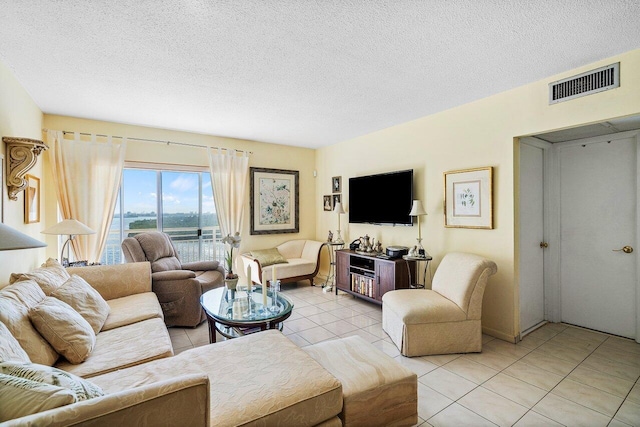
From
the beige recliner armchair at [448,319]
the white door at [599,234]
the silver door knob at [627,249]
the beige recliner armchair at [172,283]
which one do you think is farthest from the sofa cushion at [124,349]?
the silver door knob at [627,249]

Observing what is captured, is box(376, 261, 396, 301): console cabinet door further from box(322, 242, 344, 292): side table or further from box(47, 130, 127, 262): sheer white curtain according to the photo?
box(47, 130, 127, 262): sheer white curtain

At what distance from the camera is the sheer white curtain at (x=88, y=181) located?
370 cm

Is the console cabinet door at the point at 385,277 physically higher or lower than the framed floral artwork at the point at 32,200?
lower

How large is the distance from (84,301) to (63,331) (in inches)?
21.5

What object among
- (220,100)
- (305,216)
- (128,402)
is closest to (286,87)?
(220,100)

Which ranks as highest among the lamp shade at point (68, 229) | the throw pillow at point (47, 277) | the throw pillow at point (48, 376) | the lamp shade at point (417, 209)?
the lamp shade at point (417, 209)

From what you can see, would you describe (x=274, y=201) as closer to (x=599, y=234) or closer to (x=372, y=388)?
(x=372, y=388)

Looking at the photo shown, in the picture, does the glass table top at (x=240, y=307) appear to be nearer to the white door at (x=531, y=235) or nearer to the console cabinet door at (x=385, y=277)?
the console cabinet door at (x=385, y=277)

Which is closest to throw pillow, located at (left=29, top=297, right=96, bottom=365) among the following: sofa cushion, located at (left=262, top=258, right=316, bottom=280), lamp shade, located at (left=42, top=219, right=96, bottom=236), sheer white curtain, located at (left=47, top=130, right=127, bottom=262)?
lamp shade, located at (left=42, top=219, right=96, bottom=236)

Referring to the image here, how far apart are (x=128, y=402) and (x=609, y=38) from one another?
3.40m

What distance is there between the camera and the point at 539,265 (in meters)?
3.46

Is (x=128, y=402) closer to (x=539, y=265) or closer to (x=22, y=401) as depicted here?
(x=22, y=401)

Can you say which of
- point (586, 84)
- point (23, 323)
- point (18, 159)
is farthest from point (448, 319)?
point (18, 159)

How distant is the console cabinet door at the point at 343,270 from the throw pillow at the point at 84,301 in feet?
9.50
